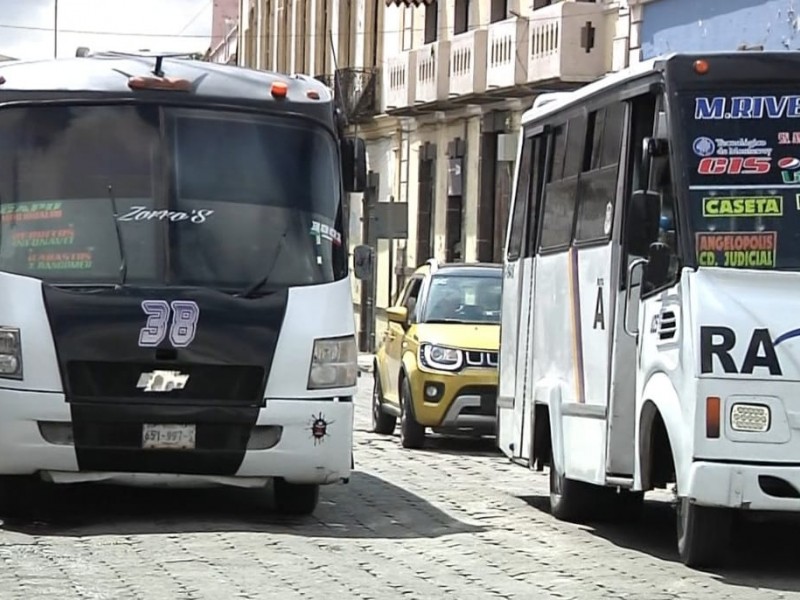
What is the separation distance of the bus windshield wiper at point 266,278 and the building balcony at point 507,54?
20302mm

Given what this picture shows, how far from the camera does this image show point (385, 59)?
141ft

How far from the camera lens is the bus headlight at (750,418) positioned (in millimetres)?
9844

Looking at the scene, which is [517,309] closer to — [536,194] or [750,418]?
[536,194]

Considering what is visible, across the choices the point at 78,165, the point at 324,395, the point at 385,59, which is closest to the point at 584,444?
the point at 324,395

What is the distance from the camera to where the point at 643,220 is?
10398 mm

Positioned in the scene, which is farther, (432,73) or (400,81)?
(400,81)

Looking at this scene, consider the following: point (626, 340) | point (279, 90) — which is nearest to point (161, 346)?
point (279, 90)

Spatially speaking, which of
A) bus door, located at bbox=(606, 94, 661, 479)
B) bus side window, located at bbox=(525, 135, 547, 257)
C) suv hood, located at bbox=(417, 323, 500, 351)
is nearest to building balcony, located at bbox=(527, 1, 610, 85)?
suv hood, located at bbox=(417, 323, 500, 351)

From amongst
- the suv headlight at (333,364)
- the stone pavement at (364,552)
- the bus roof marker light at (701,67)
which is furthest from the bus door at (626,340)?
the suv headlight at (333,364)

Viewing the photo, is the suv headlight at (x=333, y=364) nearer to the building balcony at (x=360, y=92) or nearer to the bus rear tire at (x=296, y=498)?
the bus rear tire at (x=296, y=498)

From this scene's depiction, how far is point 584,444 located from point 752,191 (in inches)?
98.6

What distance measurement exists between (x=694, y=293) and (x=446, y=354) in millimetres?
8830

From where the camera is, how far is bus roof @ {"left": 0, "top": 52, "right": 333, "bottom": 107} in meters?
12.3

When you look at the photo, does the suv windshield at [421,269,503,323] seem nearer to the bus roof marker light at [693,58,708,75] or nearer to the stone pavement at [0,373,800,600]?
the stone pavement at [0,373,800,600]
